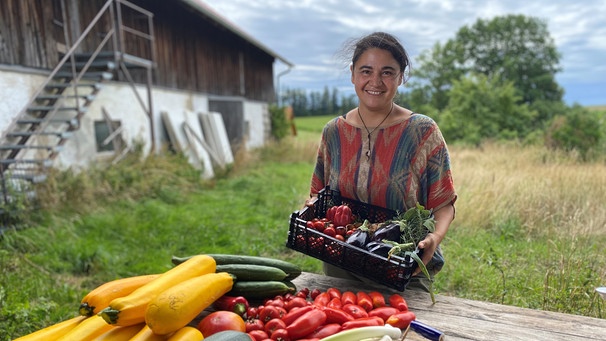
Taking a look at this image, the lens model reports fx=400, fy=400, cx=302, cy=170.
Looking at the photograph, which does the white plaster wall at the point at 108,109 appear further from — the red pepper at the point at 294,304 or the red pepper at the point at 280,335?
Answer: the red pepper at the point at 280,335

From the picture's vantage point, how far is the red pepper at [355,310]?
1.68 m

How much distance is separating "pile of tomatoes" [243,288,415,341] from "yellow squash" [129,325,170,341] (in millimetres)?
332

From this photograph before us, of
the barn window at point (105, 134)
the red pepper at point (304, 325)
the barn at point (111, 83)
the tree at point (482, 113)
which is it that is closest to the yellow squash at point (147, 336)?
the red pepper at point (304, 325)

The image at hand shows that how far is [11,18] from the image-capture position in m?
7.23

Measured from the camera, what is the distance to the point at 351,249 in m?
1.85

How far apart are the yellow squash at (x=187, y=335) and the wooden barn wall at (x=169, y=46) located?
7.58m

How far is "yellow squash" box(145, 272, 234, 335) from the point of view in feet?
4.88

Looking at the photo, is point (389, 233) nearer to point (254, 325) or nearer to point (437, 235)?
point (437, 235)

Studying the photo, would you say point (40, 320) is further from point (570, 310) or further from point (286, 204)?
point (286, 204)

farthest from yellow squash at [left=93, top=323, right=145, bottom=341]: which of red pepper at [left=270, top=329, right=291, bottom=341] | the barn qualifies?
the barn

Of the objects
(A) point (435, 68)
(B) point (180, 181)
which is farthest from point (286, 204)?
(A) point (435, 68)

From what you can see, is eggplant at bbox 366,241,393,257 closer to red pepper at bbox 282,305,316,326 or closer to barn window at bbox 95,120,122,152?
red pepper at bbox 282,305,316,326

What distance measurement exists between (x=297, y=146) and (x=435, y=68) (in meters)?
21.2

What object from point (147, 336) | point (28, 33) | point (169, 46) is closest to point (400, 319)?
point (147, 336)
